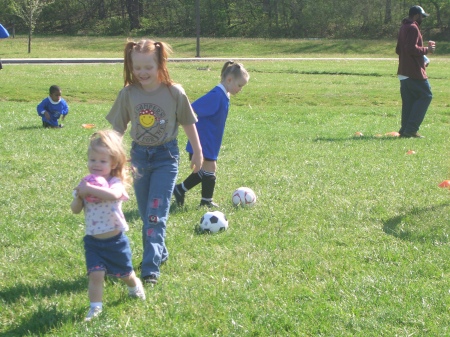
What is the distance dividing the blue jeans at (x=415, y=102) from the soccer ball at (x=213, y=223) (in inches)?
264

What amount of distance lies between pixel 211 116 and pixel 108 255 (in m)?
2.85

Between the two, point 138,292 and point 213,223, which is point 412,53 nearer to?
point 213,223

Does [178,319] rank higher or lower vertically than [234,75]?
lower

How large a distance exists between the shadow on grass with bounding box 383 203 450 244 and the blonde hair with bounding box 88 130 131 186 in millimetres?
2646

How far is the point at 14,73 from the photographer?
24.0 metres

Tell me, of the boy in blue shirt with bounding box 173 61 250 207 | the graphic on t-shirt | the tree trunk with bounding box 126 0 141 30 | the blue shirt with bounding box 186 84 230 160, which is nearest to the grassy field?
the boy in blue shirt with bounding box 173 61 250 207

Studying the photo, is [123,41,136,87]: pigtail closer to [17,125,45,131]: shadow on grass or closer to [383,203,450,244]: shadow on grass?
[383,203,450,244]: shadow on grass

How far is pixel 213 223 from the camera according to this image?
567 cm

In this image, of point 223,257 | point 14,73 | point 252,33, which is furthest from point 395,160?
point 252,33

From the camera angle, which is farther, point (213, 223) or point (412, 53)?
point (412, 53)

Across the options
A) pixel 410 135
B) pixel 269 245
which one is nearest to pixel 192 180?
pixel 269 245

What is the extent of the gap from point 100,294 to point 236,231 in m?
1.99

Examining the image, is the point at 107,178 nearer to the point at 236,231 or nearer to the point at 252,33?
the point at 236,231

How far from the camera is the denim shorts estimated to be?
13.0 ft
